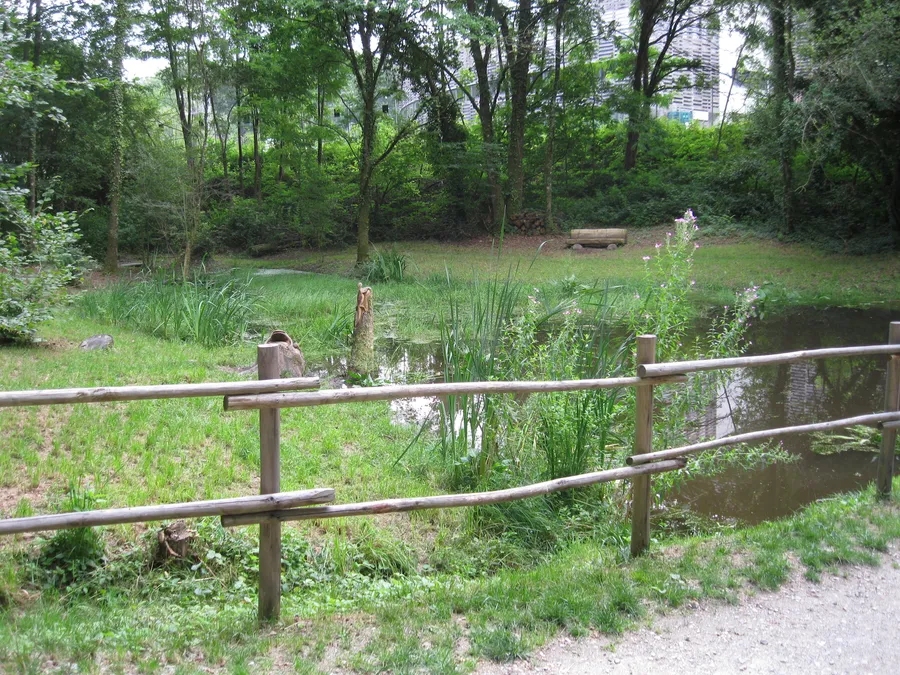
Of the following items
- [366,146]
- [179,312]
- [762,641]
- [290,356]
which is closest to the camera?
[762,641]

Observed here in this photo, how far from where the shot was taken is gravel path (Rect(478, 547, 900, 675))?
2740mm

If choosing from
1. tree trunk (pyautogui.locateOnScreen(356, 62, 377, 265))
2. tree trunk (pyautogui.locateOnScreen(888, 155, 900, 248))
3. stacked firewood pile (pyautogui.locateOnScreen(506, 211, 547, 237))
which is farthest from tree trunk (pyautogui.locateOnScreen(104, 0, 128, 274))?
tree trunk (pyautogui.locateOnScreen(888, 155, 900, 248))

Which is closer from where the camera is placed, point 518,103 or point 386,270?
point 386,270

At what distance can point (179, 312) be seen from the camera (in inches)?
372

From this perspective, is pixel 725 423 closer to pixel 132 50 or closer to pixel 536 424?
pixel 536 424

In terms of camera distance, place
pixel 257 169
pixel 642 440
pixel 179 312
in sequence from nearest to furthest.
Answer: pixel 642 440 < pixel 179 312 < pixel 257 169

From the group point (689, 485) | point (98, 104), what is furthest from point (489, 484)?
point (98, 104)

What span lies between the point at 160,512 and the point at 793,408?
657 cm

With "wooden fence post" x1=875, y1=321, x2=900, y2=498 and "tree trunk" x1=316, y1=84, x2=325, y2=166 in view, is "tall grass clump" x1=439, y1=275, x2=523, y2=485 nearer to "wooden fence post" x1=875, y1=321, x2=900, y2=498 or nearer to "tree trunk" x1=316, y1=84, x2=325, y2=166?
"wooden fence post" x1=875, y1=321, x2=900, y2=498

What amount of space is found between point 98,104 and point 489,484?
19.9 m

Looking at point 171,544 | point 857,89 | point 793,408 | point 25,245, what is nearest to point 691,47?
point 857,89

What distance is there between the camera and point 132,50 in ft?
74.0

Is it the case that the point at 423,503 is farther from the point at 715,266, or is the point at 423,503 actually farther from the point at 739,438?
the point at 715,266

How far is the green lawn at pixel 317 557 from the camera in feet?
9.11
